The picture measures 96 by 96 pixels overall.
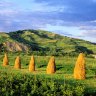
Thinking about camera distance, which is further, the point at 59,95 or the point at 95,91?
the point at 95,91

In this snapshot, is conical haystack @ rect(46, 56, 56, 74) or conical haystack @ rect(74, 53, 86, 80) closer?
conical haystack @ rect(74, 53, 86, 80)

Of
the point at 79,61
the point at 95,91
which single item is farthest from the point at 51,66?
the point at 95,91

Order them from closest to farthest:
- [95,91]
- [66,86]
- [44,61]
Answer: [66,86], [95,91], [44,61]

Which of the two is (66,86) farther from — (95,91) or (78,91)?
(95,91)

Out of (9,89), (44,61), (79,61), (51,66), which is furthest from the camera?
(44,61)

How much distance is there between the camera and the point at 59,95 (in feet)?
90.5

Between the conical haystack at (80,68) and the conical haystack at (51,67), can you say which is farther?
the conical haystack at (51,67)

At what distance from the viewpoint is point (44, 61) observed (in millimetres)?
91375

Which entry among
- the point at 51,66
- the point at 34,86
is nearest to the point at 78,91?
the point at 34,86

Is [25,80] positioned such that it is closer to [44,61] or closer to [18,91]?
[18,91]

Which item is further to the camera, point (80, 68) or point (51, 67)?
point (51, 67)

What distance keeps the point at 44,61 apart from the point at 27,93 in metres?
64.8

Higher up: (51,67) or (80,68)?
(80,68)

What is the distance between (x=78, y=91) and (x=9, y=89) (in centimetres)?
501
